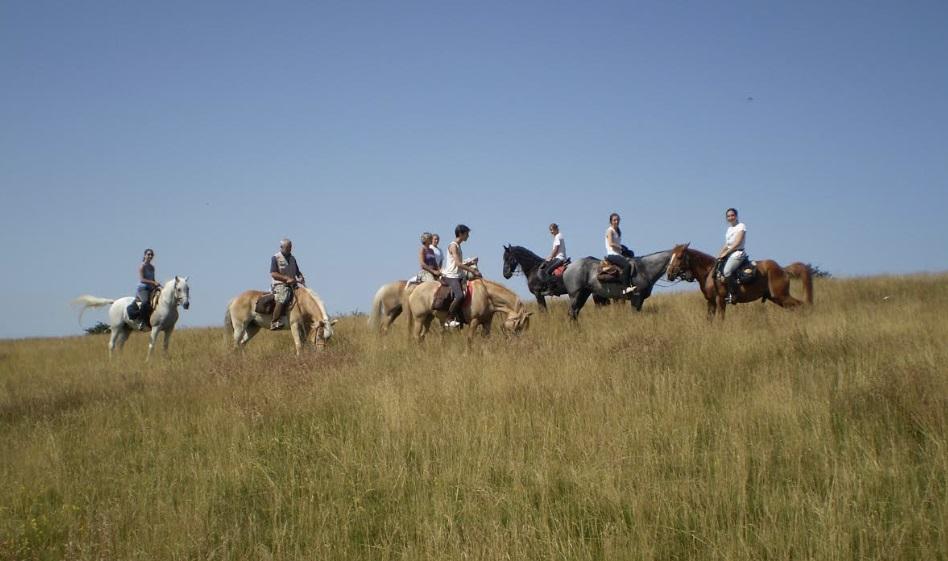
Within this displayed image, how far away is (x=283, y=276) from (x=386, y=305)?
3.07 m

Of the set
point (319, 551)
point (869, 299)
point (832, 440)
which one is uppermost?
point (869, 299)

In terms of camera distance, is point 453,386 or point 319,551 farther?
point 453,386

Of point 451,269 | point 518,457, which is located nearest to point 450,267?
point 451,269

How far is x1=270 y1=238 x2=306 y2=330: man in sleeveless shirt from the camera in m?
13.7

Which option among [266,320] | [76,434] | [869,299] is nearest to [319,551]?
[76,434]

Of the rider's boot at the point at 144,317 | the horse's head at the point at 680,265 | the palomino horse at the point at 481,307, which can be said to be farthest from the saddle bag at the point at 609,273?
the rider's boot at the point at 144,317

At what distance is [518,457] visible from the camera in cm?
555

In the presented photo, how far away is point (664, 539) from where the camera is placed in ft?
13.2

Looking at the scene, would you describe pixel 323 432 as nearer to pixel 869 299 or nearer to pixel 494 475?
→ pixel 494 475

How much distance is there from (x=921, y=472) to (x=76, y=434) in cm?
828

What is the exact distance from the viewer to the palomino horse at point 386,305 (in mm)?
15891

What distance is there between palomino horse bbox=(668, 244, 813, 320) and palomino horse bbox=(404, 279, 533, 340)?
4154 millimetres

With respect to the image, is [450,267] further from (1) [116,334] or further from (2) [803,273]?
(1) [116,334]

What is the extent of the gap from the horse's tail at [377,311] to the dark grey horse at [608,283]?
4.60m
